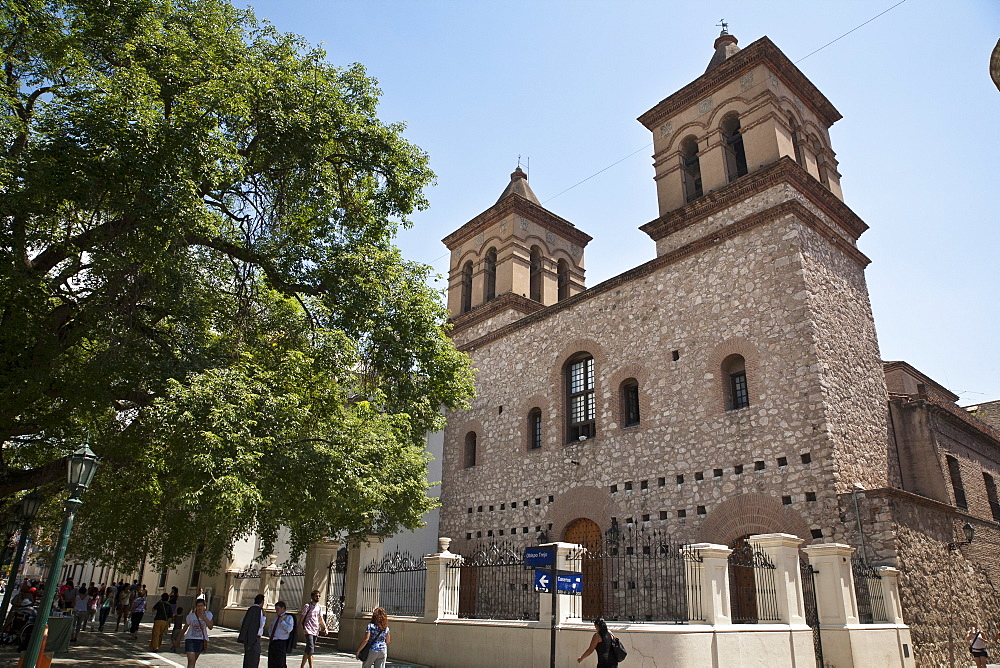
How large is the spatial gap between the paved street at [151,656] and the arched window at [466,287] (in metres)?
12.1

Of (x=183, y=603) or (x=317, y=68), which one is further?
(x=183, y=603)

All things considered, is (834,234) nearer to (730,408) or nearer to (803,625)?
(730,408)

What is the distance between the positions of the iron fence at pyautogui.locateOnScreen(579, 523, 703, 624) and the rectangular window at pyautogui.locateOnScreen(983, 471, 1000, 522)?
9.79 meters

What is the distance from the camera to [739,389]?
583 inches

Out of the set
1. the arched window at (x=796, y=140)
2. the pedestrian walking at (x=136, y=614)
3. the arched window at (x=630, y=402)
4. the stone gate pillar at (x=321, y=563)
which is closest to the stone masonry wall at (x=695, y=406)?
the arched window at (x=630, y=402)

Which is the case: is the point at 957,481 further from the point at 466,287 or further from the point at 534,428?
the point at 466,287

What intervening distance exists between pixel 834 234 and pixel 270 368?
12743 mm

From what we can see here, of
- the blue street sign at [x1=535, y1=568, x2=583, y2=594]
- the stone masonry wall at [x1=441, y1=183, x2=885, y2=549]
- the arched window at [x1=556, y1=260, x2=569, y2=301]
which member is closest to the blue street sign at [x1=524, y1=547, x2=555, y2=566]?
the blue street sign at [x1=535, y1=568, x2=583, y2=594]

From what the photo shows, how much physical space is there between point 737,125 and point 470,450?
39.6 feet

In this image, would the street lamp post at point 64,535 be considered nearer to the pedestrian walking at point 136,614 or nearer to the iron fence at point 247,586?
the pedestrian walking at point 136,614

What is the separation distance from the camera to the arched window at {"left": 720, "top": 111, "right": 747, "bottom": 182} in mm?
17484

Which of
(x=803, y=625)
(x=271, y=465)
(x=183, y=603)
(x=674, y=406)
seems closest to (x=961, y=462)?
(x=674, y=406)

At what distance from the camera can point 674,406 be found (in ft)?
50.4

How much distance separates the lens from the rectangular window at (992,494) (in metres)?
17.7
